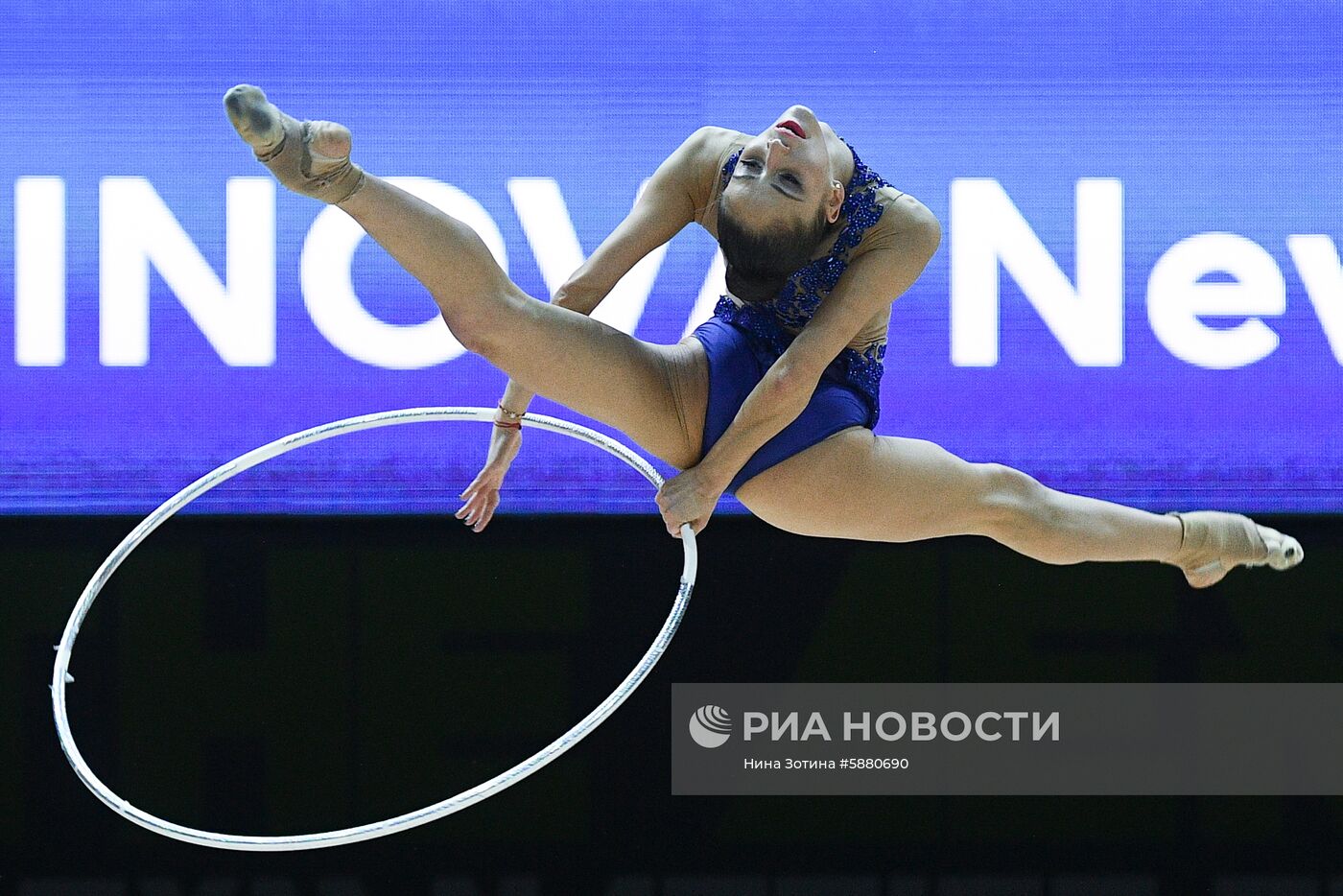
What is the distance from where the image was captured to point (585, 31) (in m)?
4.80

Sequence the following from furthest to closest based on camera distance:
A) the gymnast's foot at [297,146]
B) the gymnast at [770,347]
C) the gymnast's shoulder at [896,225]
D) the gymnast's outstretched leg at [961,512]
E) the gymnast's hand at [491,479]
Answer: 1. the gymnast's hand at [491,479]
2. the gymnast's outstretched leg at [961,512]
3. the gymnast's shoulder at [896,225]
4. the gymnast at [770,347]
5. the gymnast's foot at [297,146]

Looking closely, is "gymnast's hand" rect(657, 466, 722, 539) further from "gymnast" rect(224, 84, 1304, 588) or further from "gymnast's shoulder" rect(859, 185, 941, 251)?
"gymnast's shoulder" rect(859, 185, 941, 251)

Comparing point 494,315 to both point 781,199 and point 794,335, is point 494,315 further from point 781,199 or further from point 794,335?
point 794,335

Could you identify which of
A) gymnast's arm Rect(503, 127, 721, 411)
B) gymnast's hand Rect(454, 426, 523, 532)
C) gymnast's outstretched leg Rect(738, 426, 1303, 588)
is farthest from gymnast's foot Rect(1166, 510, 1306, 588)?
gymnast's hand Rect(454, 426, 523, 532)

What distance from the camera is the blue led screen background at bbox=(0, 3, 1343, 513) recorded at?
15.5 feet

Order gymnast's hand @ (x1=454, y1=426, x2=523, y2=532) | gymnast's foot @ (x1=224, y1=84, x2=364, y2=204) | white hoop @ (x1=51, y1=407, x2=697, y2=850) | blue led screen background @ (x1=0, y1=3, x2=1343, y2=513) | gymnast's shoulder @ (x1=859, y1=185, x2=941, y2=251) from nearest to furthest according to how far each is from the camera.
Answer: gymnast's foot @ (x1=224, y1=84, x2=364, y2=204), gymnast's shoulder @ (x1=859, y1=185, x2=941, y2=251), white hoop @ (x1=51, y1=407, x2=697, y2=850), gymnast's hand @ (x1=454, y1=426, x2=523, y2=532), blue led screen background @ (x1=0, y1=3, x2=1343, y2=513)

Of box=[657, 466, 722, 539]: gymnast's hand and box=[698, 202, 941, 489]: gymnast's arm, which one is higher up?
box=[698, 202, 941, 489]: gymnast's arm

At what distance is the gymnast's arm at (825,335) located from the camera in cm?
311

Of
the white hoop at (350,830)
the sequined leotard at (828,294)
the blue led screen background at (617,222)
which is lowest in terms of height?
the white hoop at (350,830)

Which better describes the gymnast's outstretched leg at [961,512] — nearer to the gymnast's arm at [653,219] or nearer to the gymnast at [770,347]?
the gymnast at [770,347]

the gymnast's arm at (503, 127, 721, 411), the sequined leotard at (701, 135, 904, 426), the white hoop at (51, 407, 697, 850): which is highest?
the gymnast's arm at (503, 127, 721, 411)

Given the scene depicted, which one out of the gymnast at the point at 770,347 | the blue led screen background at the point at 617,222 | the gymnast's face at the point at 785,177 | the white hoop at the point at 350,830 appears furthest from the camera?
the blue led screen background at the point at 617,222

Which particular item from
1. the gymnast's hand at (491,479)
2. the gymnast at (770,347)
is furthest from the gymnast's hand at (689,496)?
the gymnast's hand at (491,479)

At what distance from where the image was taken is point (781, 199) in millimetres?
3039
